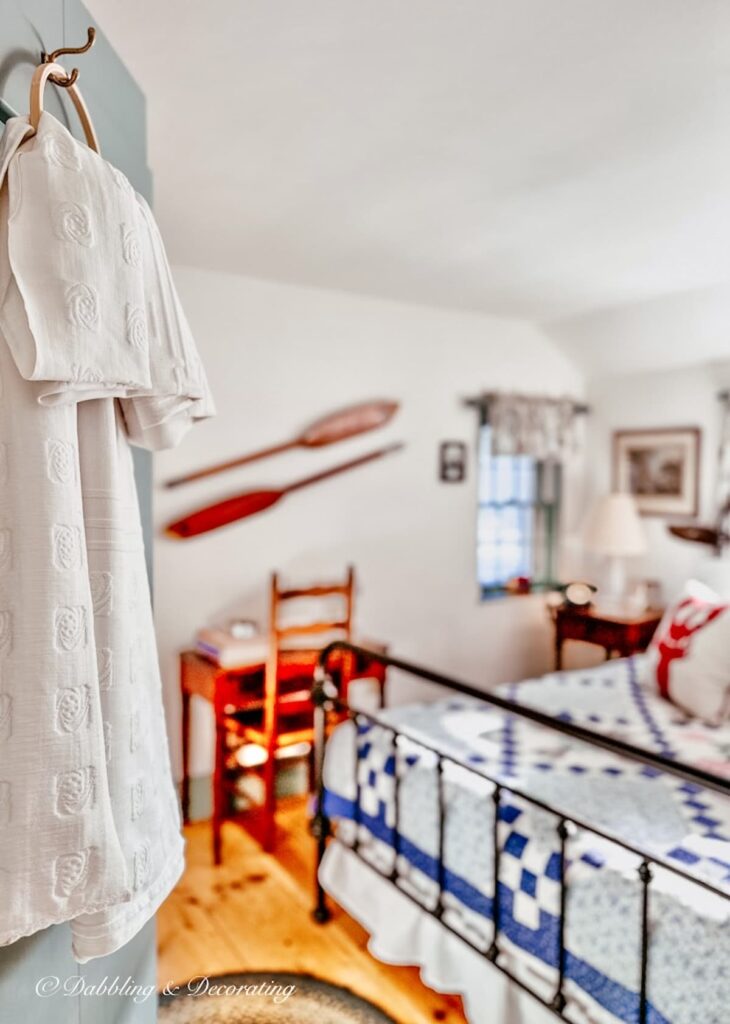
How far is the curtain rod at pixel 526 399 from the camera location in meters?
4.04

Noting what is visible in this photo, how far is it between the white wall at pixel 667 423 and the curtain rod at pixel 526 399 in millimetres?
72

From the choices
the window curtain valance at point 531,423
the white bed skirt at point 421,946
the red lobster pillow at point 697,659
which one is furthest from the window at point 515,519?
the white bed skirt at point 421,946

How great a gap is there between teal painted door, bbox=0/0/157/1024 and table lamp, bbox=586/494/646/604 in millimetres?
3211

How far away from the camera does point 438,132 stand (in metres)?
1.86

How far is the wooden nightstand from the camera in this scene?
3.87 metres

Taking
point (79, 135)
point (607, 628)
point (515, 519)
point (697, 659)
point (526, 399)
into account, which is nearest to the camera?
point (79, 135)

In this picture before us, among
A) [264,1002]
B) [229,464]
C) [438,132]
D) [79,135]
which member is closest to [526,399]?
[229,464]

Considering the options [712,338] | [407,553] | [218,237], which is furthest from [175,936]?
[712,338]

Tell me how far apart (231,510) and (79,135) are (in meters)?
2.23

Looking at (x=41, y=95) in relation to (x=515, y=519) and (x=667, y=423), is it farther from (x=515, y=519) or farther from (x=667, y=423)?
(x=667, y=423)

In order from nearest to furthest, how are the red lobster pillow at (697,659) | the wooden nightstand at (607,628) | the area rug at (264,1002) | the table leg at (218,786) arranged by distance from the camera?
the area rug at (264,1002) → the red lobster pillow at (697,659) → the table leg at (218,786) → the wooden nightstand at (607,628)

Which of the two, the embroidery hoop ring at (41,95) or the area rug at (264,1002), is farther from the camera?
the area rug at (264,1002)

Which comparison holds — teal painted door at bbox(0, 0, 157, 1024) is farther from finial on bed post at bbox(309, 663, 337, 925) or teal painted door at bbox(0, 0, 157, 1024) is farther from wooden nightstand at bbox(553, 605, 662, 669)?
wooden nightstand at bbox(553, 605, 662, 669)

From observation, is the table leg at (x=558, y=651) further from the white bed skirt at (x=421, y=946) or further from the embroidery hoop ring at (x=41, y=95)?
the embroidery hoop ring at (x=41, y=95)
